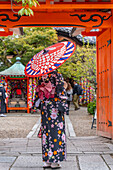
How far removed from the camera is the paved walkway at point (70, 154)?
187 inches

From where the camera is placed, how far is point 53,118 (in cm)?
462

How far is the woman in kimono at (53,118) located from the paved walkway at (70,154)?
262mm

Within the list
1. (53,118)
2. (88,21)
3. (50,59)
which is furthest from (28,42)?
(53,118)

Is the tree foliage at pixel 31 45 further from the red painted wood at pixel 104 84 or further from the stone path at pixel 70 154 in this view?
the stone path at pixel 70 154

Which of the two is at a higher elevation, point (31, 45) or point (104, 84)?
point (31, 45)

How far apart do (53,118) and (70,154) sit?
1.32 metres

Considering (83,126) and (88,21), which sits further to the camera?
(83,126)

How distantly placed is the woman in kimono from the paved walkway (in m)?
0.26

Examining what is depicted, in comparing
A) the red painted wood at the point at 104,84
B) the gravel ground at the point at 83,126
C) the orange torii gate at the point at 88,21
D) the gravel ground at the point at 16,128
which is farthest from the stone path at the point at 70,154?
the gravel ground at the point at 83,126

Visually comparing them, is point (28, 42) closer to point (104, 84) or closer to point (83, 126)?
point (83, 126)

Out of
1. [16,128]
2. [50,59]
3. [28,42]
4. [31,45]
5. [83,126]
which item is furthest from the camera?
[28,42]

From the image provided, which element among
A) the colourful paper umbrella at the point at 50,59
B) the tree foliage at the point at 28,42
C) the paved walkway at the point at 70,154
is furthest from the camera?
the tree foliage at the point at 28,42

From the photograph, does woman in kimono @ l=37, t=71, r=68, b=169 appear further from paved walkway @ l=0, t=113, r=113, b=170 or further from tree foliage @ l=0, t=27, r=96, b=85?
tree foliage @ l=0, t=27, r=96, b=85

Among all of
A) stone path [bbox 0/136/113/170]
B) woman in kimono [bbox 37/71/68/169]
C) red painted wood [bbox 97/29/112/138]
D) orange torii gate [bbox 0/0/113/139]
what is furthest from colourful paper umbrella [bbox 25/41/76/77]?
red painted wood [bbox 97/29/112/138]
